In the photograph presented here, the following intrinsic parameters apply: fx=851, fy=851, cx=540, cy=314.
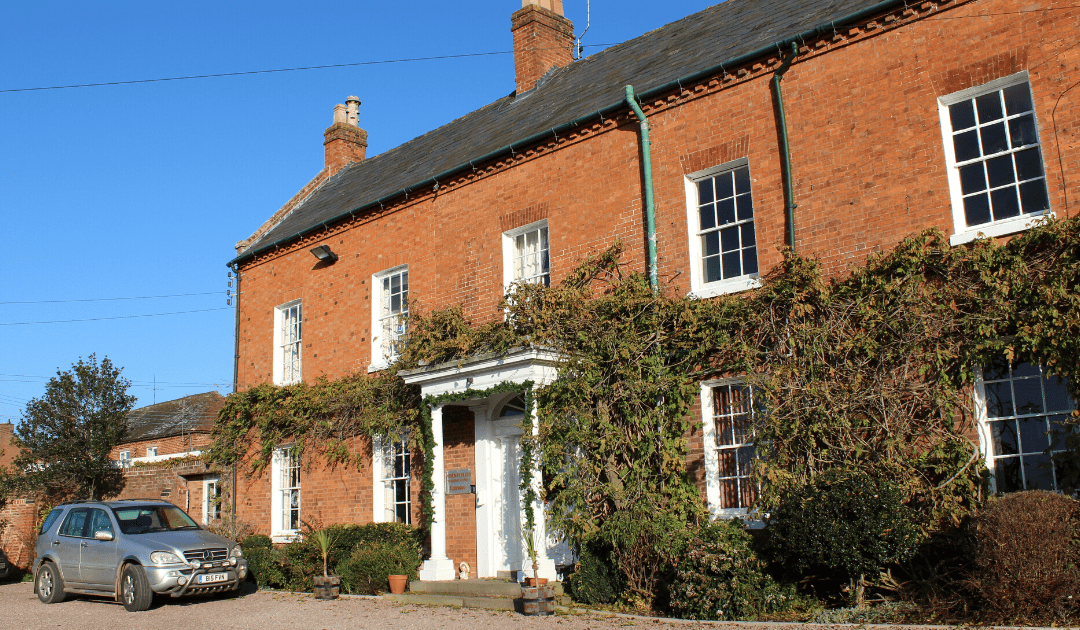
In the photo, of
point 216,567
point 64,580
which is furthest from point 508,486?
point 64,580

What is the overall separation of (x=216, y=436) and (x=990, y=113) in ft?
51.3

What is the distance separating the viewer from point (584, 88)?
14.7m

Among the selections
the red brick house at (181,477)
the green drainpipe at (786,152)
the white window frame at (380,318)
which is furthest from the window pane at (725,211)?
the red brick house at (181,477)

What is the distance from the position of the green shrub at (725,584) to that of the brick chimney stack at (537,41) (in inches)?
436

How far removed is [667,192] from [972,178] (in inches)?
151

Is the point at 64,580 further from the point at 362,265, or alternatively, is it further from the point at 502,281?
the point at 502,281

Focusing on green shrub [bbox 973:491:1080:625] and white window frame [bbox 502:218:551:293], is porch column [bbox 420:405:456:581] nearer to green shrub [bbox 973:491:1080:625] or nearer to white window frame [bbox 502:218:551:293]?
white window frame [bbox 502:218:551:293]

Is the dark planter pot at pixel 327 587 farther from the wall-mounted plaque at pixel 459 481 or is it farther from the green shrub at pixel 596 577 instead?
the green shrub at pixel 596 577

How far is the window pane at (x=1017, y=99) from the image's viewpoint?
9266 mm

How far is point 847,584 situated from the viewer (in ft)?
29.1

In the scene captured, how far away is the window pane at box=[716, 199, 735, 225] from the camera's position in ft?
37.3

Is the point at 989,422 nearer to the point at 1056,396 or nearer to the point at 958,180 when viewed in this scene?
the point at 1056,396

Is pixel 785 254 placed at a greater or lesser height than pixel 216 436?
greater

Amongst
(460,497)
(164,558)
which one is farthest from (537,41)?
(164,558)
